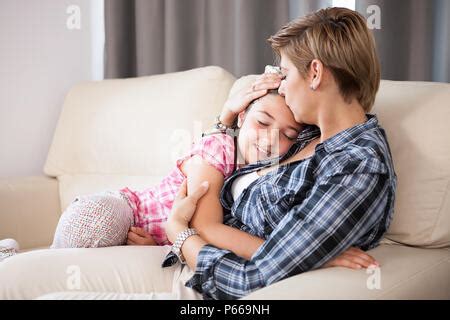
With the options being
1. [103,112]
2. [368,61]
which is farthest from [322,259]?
[103,112]

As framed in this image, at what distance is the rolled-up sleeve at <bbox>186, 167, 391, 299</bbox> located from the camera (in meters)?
1.21

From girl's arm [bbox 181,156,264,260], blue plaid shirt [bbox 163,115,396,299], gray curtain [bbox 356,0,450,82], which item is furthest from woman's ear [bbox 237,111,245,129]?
gray curtain [bbox 356,0,450,82]

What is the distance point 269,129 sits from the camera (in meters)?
1.54

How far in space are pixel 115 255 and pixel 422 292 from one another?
2.20 ft

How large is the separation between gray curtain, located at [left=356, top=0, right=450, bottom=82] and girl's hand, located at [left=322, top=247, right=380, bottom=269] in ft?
3.30

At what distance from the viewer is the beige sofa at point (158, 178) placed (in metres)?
1.26

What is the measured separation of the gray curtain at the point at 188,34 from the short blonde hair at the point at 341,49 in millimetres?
963

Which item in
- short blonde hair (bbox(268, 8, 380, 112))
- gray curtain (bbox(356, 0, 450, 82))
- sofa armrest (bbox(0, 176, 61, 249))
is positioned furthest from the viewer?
sofa armrest (bbox(0, 176, 61, 249))

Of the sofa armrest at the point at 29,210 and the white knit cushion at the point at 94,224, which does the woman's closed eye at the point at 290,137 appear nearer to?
the white knit cushion at the point at 94,224

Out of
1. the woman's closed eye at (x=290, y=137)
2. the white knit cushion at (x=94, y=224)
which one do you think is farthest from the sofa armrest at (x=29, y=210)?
the woman's closed eye at (x=290, y=137)

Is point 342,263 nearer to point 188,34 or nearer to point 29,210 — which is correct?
point 29,210

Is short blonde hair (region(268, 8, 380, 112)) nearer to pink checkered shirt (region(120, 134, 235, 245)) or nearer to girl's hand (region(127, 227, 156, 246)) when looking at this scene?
pink checkered shirt (region(120, 134, 235, 245))

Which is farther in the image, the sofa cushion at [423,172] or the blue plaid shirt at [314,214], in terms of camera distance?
the sofa cushion at [423,172]

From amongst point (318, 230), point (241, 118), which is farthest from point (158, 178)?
point (318, 230)
